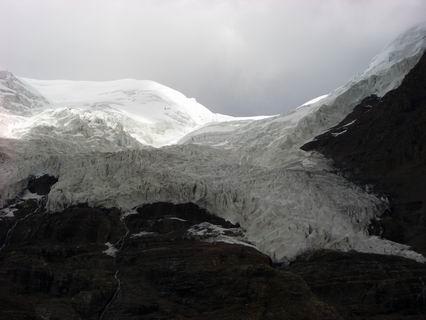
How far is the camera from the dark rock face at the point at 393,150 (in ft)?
483

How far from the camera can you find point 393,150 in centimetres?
16788

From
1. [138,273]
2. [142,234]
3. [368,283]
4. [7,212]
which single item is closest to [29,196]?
[7,212]

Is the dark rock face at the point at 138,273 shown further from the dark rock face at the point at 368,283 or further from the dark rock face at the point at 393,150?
the dark rock face at the point at 393,150

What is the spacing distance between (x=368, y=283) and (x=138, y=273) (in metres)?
35.1

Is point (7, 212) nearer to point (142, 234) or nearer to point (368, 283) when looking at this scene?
point (142, 234)

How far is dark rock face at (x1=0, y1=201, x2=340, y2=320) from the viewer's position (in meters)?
119

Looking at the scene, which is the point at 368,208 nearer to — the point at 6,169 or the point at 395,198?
the point at 395,198

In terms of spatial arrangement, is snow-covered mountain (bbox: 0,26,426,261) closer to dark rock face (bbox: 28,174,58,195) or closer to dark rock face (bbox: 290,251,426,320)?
dark rock face (bbox: 28,174,58,195)

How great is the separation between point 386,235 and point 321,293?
2544 cm

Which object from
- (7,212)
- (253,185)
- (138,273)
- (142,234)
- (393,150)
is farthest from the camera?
(393,150)

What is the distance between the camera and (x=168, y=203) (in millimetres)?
158500

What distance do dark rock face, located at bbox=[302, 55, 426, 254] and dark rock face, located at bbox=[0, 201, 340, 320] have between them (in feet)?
90.1

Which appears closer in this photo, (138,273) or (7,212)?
(138,273)

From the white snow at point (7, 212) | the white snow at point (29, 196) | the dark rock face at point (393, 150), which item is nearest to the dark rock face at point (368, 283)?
the dark rock face at point (393, 150)
